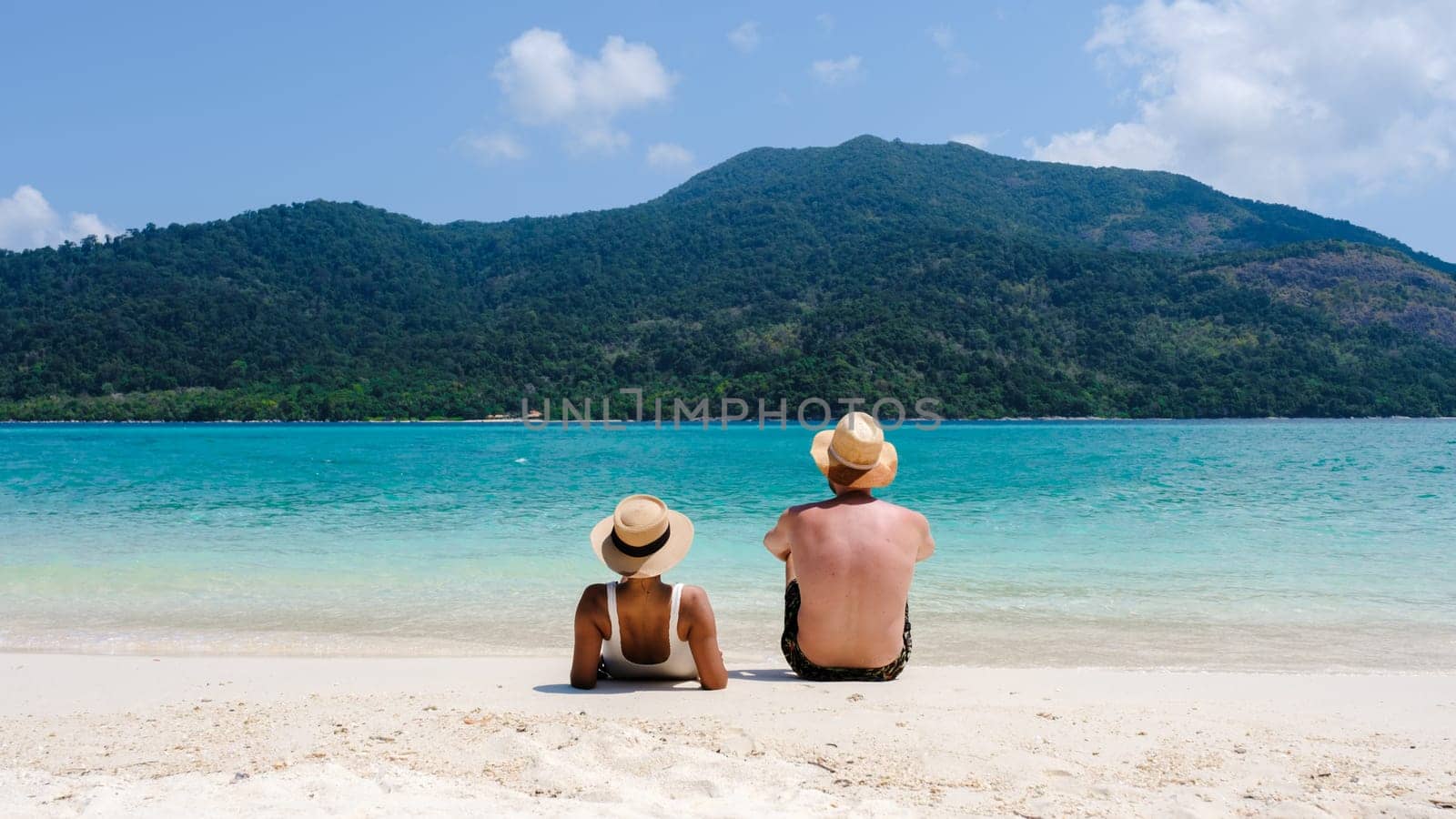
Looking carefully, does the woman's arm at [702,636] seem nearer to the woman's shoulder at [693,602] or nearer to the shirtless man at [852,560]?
the woman's shoulder at [693,602]

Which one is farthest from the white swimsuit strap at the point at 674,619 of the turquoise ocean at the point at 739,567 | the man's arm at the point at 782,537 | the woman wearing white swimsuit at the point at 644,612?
the turquoise ocean at the point at 739,567

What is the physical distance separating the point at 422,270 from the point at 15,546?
124868 millimetres

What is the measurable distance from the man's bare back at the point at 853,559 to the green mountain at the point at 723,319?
283ft

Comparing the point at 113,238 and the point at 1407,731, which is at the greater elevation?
the point at 113,238

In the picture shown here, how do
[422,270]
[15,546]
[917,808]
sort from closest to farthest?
[917,808], [15,546], [422,270]

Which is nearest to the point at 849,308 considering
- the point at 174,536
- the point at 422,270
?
the point at 422,270

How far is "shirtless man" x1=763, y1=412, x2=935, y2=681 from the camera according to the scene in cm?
471

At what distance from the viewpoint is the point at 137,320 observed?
10294 cm

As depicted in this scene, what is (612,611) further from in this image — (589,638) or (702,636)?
(702,636)

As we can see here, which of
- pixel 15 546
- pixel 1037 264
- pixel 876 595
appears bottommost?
pixel 15 546

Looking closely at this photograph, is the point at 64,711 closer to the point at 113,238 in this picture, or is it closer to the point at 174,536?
the point at 174,536

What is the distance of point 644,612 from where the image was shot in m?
4.84

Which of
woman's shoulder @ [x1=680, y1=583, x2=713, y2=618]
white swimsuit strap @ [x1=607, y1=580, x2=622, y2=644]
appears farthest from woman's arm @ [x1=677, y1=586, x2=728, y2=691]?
white swimsuit strap @ [x1=607, y1=580, x2=622, y2=644]

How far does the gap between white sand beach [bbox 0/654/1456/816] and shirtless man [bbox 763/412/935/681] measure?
0.16 m
